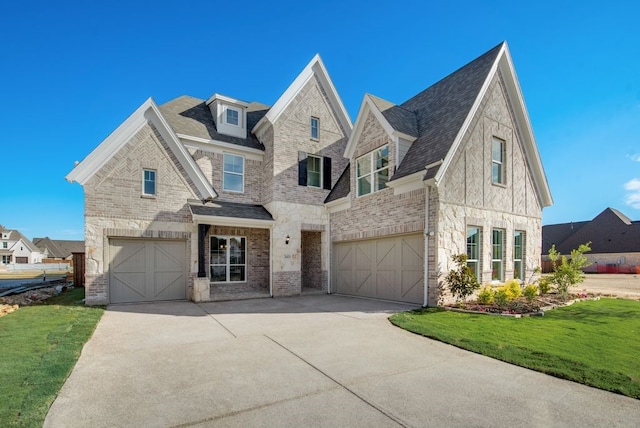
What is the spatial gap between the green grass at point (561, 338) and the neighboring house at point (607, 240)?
38.2 m

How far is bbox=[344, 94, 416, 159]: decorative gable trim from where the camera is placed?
12281mm

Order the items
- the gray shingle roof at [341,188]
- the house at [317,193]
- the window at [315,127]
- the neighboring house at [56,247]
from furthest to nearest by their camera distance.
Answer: the neighboring house at [56,247]
the window at [315,127]
the gray shingle roof at [341,188]
the house at [317,193]

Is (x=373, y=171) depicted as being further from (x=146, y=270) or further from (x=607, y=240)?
(x=607, y=240)

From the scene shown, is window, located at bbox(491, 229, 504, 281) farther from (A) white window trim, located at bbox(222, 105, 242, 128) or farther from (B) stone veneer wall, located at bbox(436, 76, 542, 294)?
(A) white window trim, located at bbox(222, 105, 242, 128)

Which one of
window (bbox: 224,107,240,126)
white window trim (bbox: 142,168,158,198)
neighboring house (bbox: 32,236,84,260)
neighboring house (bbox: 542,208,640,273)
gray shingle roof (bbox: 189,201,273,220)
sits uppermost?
window (bbox: 224,107,240,126)

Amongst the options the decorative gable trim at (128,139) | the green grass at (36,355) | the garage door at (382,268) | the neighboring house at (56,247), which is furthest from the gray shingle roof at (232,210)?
the neighboring house at (56,247)

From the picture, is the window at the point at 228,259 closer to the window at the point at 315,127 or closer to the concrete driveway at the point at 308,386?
the window at the point at 315,127

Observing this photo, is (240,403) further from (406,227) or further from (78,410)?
(406,227)

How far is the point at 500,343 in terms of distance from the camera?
6.26m

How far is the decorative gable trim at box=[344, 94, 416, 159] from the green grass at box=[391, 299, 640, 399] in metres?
6.31

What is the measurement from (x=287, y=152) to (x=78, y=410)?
12579 mm

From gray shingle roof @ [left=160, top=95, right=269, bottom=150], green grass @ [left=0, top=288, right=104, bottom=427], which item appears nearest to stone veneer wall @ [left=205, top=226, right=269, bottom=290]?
gray shingle roof @ [left=160, top=95, right=269, bottom=150]

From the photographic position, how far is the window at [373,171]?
12922 mm

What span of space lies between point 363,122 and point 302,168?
3627 millimetres
